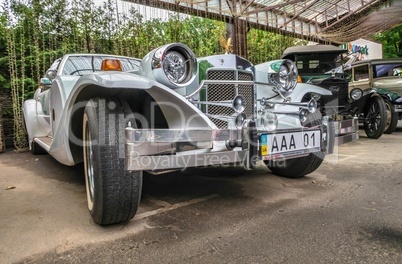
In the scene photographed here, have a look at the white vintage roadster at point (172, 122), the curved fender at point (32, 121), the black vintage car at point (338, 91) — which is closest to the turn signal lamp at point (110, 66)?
the white vintage roadster at point (172, 122)

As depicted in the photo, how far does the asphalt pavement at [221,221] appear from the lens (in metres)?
1.80

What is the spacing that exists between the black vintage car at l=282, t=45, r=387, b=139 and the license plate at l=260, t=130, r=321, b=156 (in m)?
3.39

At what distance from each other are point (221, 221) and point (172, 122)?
2.61ft

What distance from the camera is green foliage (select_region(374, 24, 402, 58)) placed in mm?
15962

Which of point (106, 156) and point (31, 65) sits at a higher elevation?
point (31, 65)

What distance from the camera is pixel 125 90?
2.23 m

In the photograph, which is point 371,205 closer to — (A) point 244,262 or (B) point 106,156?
(A) point 244,262

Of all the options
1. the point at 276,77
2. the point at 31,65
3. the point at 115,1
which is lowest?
the point at 276,77

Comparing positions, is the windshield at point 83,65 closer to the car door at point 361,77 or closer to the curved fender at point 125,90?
the curved fender at point 125,90

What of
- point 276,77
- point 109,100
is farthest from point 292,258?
point 276,77

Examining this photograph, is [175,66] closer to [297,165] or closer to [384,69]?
[297,165]

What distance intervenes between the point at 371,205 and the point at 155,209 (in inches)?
68.5

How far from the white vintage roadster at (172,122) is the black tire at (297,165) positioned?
9 cm

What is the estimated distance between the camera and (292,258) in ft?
5.70
